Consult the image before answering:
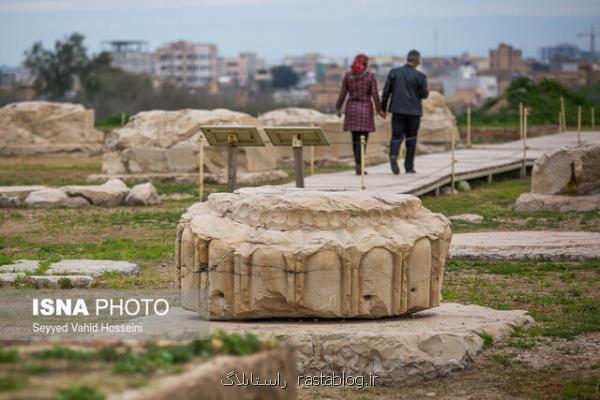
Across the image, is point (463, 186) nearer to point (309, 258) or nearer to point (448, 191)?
point (448, 191)

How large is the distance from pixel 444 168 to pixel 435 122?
6.68m

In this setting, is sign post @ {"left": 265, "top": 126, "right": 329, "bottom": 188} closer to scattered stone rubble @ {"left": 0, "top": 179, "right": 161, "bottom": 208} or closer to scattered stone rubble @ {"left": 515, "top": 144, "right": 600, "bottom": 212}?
scattered stone rubble @ {"left": 0, "top": 179, "right": 161, "bottom": 208}

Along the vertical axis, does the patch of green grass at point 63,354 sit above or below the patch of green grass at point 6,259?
above

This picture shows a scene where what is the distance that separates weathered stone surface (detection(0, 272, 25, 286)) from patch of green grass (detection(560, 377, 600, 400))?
5.00m

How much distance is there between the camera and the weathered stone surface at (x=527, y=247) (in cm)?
1203

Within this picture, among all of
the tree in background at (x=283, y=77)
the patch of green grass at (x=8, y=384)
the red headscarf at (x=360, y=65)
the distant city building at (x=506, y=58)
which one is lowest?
the patch of green grass at (x=8, y=384)

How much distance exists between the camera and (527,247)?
40.3 ft

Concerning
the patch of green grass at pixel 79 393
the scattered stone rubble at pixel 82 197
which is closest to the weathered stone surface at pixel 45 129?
the scattered stone rubble at pixel 82 197

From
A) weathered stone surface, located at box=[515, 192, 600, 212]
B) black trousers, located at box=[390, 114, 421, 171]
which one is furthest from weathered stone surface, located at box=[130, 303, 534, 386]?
black trousers, located at box=[390, 114, 421, 171]

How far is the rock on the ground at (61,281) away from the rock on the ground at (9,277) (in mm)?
126

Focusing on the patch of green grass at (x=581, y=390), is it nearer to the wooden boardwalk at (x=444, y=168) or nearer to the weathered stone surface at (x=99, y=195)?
the wooden boardwalk at (x=444, y=168)

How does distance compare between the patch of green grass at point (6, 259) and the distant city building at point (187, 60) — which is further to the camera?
the distant city building at point (187, 60)

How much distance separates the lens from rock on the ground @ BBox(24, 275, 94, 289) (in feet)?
34.6

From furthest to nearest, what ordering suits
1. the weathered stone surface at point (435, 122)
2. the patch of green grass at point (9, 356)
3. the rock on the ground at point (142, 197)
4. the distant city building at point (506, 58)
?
the distant city building at point (506, 58)
the weathered stone surface at point (435, 122)
the rock on the ground at point (142, 197)
the patch of green grass at point (9, 356)
